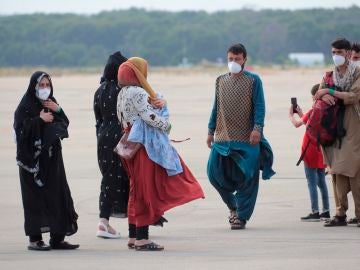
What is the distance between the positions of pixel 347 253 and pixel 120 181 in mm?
2138

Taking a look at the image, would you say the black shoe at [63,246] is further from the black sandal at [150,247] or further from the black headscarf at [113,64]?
the black headscarf at [113,64]

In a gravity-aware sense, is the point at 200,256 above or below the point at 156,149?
below

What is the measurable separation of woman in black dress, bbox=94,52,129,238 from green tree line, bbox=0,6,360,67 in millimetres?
106475

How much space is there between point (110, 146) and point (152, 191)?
0.78 m

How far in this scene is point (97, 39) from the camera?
15600 centimetres

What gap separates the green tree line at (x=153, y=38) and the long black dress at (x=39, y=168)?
107194 millimetres

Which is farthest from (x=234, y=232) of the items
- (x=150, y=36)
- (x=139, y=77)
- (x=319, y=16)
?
(x=150, y=36)

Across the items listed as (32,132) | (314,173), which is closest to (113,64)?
(32,132)

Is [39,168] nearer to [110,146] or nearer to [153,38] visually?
[110,146]

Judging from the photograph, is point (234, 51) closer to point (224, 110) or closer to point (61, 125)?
point (224, 110)

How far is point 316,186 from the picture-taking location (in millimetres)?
11812

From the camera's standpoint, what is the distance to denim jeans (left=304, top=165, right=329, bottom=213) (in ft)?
38.4

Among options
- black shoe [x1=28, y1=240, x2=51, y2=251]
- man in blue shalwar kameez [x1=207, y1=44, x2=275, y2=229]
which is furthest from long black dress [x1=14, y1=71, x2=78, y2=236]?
man in blue shalwar kameez [x1=207, y1=44, x2=275, y2=229]

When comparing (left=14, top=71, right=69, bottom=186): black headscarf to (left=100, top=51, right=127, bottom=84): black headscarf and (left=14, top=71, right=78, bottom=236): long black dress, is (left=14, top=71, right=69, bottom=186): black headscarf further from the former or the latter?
(left=100, top=51, right=127, bottom=84): black headscarf
